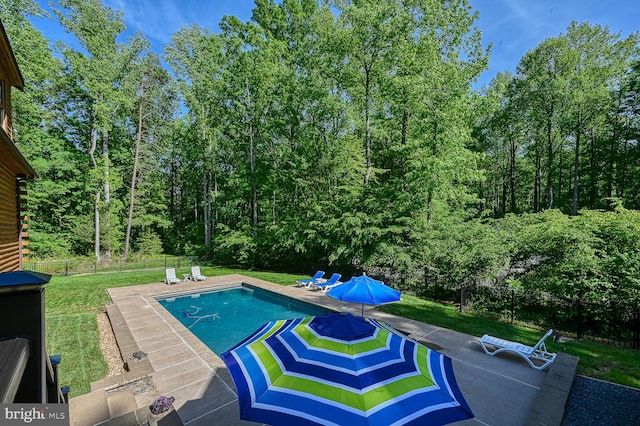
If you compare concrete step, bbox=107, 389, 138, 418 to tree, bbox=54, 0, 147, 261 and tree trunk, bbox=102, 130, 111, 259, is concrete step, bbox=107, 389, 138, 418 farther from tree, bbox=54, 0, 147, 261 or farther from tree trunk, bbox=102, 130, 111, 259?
tree trunk, bbox=102, 130, 111, 259

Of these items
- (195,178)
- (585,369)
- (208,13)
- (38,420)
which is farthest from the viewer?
(195,178)

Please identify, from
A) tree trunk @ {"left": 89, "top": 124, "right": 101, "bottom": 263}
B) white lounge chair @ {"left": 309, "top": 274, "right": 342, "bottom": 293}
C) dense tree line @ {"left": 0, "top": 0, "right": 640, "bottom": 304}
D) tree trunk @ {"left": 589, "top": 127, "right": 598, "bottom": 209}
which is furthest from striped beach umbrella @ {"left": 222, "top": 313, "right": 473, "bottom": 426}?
tree trunk @ {"left": 589, "top": 127, "right": 598, "bottom": 209}

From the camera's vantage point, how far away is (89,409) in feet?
15.1

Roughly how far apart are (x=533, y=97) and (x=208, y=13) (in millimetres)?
26598

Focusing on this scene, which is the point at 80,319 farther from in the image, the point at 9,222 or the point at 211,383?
the point at 211,383

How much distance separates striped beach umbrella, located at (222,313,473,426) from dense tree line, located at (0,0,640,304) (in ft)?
28.9

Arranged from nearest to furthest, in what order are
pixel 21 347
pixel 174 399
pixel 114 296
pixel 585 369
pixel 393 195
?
1. pixel 21 347
2. pixel 174 399
3. pixel 585 369
4. pixel 114 296
5. pixel 393 195

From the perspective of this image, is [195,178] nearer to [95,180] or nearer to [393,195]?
[95,180]

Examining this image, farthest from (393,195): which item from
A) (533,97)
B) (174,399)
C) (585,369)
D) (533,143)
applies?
(533,143)

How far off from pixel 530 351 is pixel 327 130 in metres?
16.6

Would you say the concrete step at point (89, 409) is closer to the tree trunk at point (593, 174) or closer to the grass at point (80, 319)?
the grass at point (80, 319)

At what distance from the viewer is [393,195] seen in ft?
53.3

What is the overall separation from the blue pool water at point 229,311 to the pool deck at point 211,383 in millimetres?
1359

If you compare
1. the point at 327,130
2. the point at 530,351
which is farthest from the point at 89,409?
the point at 327,130
